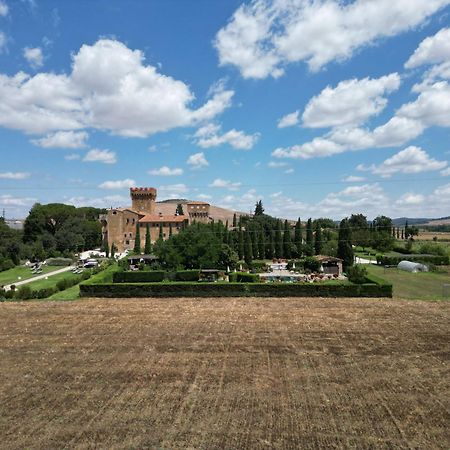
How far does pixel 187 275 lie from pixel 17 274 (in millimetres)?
22618

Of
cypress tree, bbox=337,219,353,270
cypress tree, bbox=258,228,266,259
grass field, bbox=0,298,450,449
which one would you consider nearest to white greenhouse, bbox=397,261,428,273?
cypress tree, bbox=337,219,353,270

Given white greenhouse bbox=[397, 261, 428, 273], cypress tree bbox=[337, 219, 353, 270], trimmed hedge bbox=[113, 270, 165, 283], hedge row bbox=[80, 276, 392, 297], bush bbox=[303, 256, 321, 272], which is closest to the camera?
hedge row bbox=[80, 276, 392, 297]

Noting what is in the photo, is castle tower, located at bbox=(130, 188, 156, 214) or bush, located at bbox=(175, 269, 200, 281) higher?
castle tower, located at bbox=(130, 188, 156, 214)

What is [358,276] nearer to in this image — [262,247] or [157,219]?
[262,247]

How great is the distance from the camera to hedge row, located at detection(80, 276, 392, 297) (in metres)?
31.4

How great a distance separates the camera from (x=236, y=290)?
32.4m

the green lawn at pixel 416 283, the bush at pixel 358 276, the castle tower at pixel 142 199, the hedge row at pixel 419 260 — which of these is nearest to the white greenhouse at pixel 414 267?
the green lawn at pixel 416 283

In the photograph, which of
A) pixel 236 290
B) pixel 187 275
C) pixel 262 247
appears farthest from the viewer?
pixel 262 247

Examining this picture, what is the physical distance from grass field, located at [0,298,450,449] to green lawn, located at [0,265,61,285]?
20.1m

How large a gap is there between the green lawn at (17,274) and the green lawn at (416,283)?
3577cm

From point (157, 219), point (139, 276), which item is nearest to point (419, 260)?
point (139, 276)

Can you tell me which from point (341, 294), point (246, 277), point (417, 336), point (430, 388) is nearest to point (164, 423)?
point (430, 388)

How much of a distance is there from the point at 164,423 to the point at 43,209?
81.1 metres

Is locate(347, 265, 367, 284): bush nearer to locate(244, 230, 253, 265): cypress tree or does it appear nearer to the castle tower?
locate(244, 230, 253, 265): cypress tree
